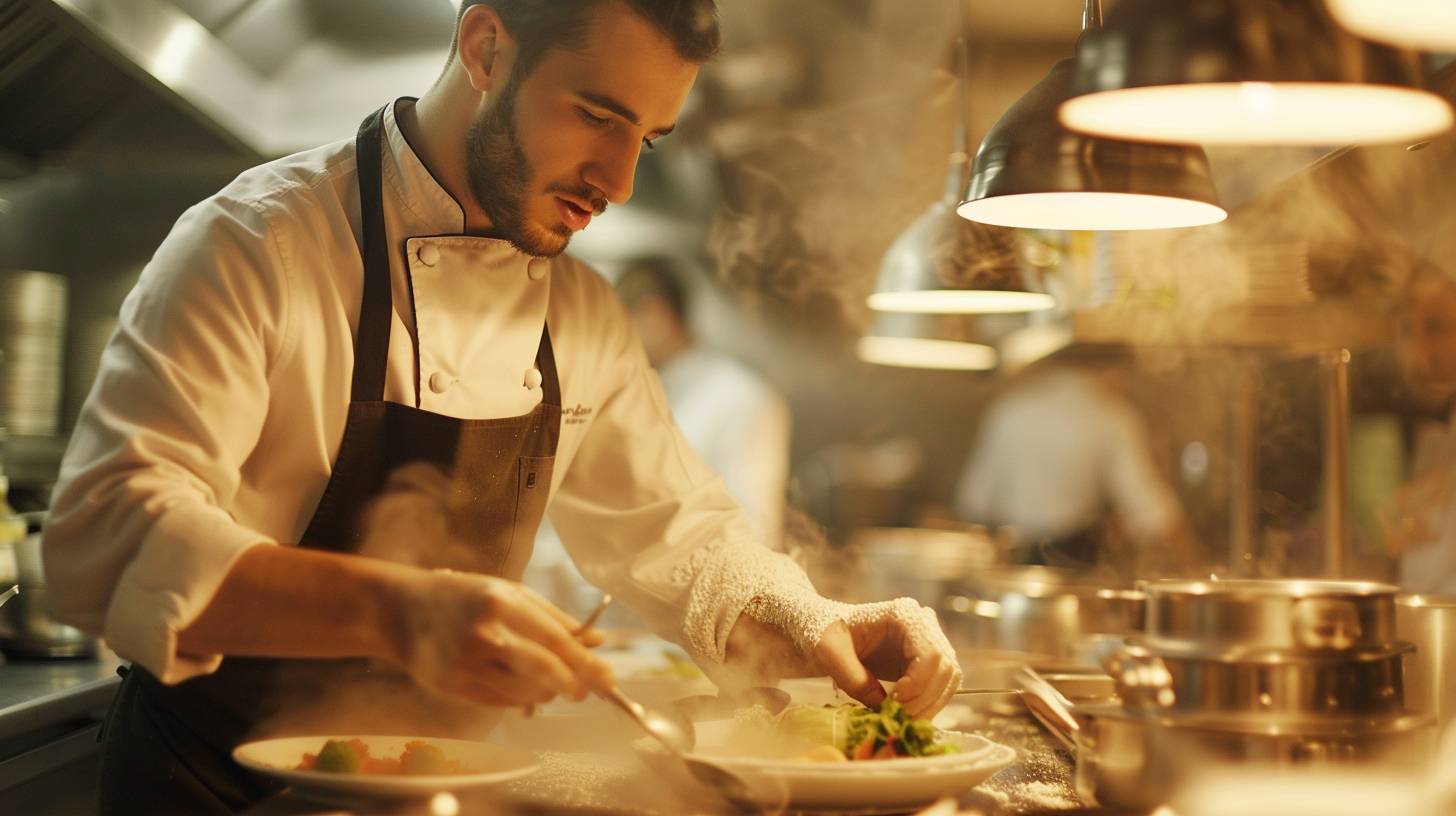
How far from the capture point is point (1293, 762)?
3.54ft

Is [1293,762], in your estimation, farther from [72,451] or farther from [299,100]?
[299,100]

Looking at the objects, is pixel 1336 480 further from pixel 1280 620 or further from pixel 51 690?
pixel 51 690

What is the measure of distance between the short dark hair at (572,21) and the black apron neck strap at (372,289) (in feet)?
0.79

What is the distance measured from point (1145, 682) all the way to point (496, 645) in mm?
568

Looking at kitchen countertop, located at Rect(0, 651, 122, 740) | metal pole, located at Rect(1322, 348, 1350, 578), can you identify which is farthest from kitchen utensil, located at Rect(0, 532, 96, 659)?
metal pole, located at Rect(1322, 348, 1350, 578)

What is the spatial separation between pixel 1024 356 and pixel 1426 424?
171cm

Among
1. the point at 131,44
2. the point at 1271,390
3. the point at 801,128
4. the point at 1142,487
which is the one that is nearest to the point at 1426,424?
the point at 1271,390

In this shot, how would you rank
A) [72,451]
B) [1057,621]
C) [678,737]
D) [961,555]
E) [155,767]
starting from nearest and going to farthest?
[678,737] → [72,451] → [155,767] → [1057,621] → [961,555]

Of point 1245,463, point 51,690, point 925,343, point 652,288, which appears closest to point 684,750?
point 51,690

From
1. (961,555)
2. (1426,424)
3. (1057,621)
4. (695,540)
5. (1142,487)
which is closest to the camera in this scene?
(695,540)

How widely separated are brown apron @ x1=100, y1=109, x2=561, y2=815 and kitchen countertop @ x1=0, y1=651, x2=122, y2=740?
0.34 metres

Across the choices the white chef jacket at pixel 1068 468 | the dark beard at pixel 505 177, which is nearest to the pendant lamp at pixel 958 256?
the dark beard at pixel 505 177

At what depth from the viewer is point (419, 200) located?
5.46ft

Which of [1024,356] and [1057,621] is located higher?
[1024,356]
